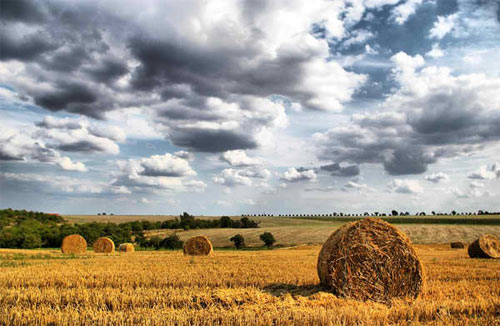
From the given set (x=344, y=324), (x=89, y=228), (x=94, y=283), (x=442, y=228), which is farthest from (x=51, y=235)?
(x=442, y=228)

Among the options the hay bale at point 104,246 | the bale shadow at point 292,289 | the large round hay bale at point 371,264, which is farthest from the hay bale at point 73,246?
the large round hay bale at point 371,264

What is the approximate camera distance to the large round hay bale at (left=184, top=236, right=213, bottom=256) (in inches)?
965

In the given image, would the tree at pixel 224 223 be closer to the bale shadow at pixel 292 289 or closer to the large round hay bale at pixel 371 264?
the bale shadow at pixel 292 289

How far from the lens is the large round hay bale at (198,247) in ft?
80.4

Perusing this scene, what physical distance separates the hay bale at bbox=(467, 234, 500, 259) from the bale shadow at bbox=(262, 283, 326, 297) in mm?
18054

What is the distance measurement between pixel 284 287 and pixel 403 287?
297 cm

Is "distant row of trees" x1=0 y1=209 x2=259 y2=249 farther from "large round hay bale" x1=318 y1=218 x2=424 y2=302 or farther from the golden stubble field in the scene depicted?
"large round hay bale" x1=318 y1=218 x2=424 y2=302

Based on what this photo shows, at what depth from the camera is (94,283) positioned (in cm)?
1034

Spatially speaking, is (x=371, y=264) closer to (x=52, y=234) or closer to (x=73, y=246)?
(x=73, y=246)

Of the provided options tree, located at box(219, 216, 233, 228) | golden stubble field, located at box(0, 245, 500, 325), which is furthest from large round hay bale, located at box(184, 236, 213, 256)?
tree, located at box(219, 216, 233, 228)

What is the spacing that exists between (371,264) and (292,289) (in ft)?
6.93

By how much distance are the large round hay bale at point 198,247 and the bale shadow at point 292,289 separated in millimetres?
14816

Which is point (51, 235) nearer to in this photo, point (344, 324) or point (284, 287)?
point (284, 287)

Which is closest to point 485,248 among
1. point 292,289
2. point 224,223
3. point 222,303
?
point 292,289
